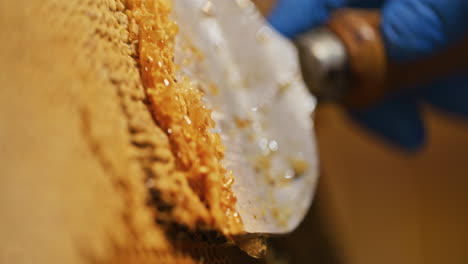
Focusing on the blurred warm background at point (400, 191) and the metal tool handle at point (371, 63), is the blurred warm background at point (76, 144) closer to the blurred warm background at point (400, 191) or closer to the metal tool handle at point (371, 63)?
the metal tool handle at point (371, 63)

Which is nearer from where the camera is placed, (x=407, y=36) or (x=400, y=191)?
(x=407, y=36)

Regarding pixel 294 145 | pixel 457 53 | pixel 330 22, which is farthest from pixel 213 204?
pixel 457 53

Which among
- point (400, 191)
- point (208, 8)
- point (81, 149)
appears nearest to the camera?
point (81, 149)

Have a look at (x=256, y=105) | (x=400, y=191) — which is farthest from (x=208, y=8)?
(x=400, y=191)

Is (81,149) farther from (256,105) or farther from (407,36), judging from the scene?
(407,36)

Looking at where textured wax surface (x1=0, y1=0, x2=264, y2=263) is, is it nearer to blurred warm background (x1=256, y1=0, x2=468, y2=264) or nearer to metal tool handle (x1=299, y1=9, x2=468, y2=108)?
metal tool handle (x1=299, y1=9, x2=468, y2=108)

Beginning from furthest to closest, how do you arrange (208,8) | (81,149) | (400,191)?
(400,191), (208,8), (81,149)
